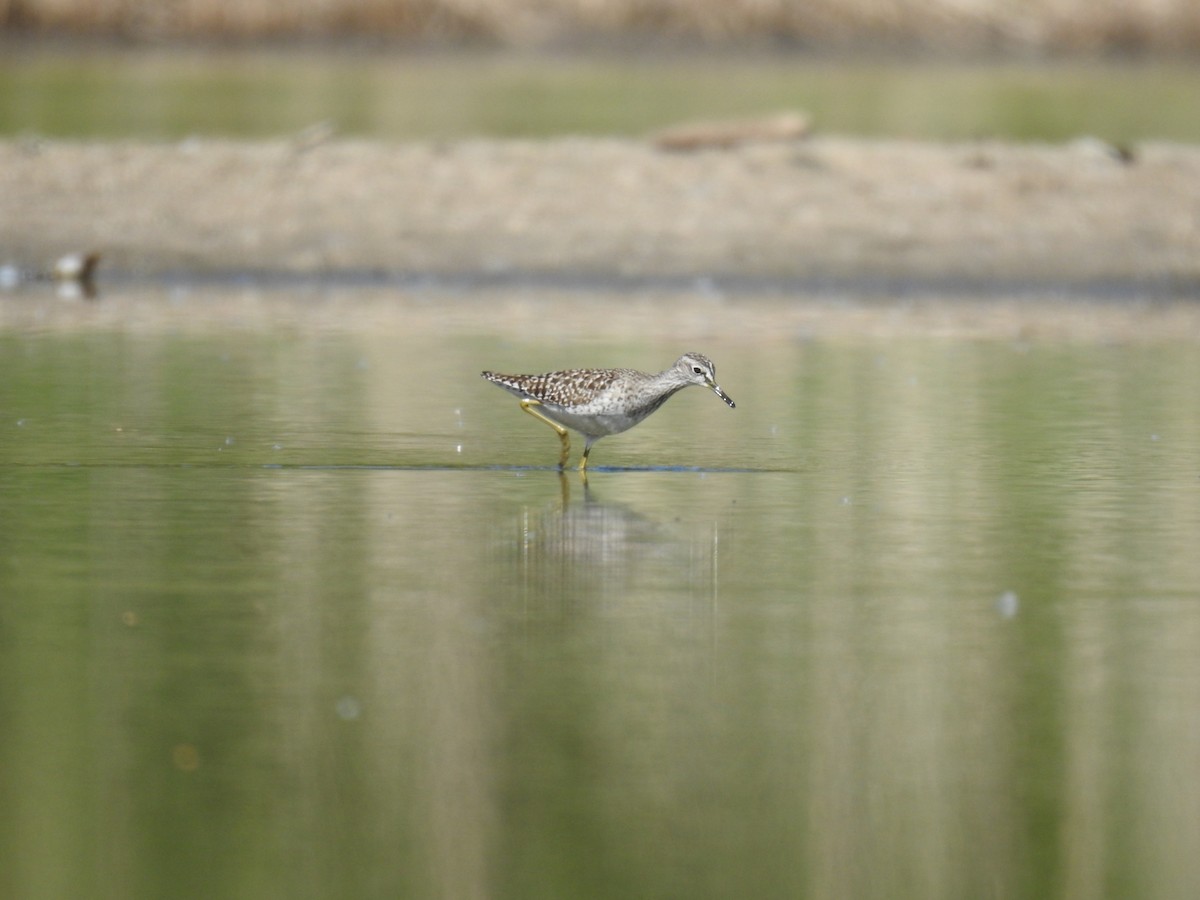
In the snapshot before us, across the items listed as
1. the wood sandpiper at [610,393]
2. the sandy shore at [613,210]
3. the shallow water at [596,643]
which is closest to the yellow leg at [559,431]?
the wood sandpiper at [610,393]

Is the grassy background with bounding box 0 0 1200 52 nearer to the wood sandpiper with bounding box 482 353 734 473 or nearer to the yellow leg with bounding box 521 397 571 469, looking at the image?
the yellow leg with bounding box 521 397 571 469

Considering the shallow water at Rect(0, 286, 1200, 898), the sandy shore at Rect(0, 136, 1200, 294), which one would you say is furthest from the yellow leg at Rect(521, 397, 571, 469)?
the sandy shore at Rect(0, 136, 1200, 294)

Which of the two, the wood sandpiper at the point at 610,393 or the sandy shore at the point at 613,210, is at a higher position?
the sandy shore at the point at 613,210

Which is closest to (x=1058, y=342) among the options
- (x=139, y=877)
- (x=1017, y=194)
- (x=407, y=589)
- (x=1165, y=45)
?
(x=1017, y=194)

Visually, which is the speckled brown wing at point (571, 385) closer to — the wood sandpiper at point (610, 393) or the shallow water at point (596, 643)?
the wood sandpiper at point (610, 393)

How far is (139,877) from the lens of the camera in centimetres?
607

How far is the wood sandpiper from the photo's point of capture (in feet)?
39.9

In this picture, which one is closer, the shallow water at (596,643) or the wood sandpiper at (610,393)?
the shallow water at (596,643)

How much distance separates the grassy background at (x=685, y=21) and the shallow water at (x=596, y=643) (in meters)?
24.5

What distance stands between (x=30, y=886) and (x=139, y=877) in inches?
9.4

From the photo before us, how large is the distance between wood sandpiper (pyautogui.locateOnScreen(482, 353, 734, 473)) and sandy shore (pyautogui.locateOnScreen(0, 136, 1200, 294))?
393 inches

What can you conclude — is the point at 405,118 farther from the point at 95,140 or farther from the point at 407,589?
the point at 407,589

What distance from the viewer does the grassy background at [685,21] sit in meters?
39.5

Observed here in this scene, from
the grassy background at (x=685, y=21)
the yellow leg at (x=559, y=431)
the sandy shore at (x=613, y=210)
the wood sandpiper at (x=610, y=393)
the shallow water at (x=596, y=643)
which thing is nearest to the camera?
the shallow water at (x=596, y=643)
